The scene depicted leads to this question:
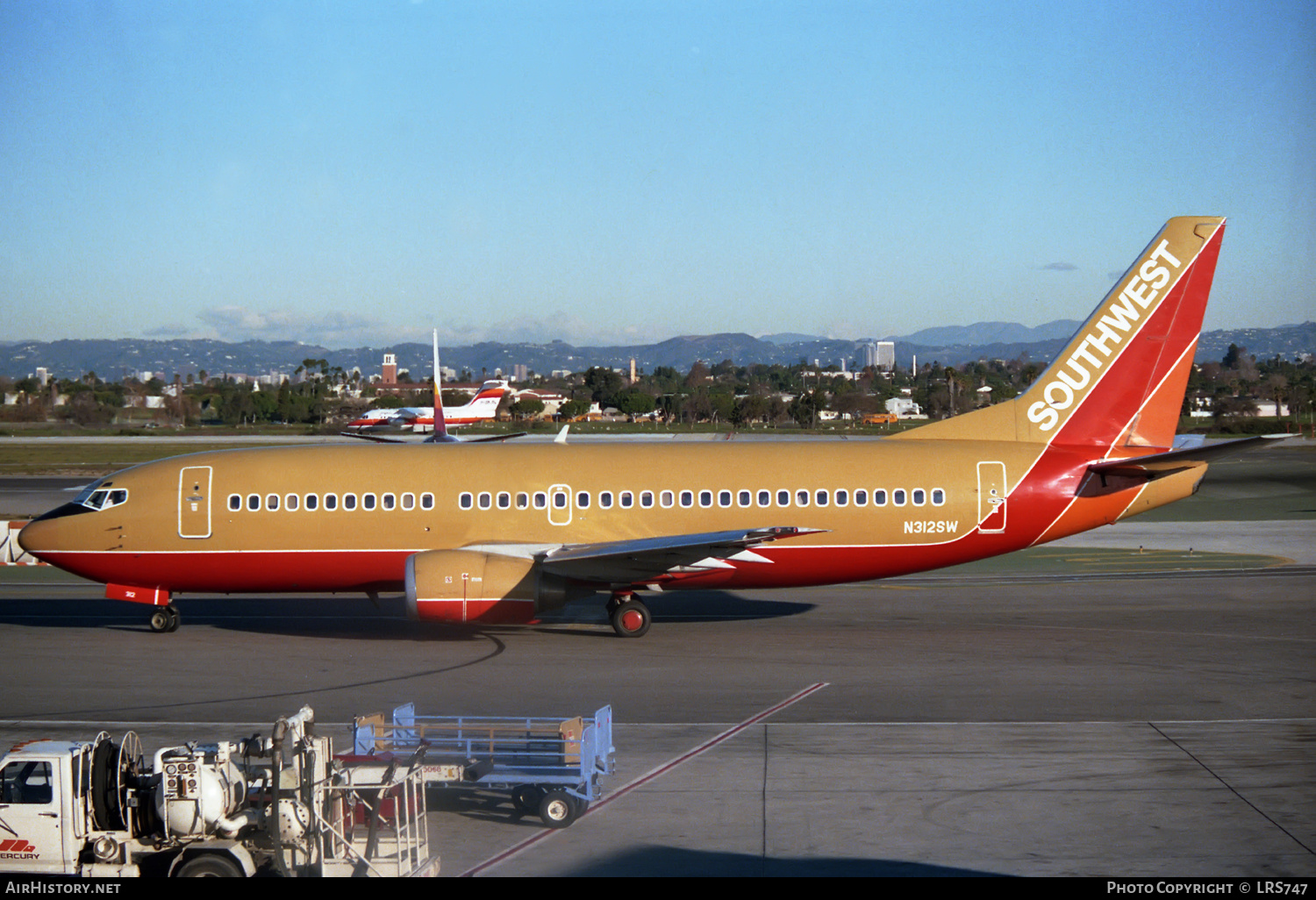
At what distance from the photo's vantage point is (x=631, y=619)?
24328mm

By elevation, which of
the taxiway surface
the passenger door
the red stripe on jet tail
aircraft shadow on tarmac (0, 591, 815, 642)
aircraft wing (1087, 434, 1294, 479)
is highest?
the red stripe on jet tail

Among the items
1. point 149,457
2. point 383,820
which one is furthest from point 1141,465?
point 149,457

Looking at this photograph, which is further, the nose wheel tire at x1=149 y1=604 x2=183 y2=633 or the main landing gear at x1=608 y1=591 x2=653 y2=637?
the nose wheel tire at x1=149 y1=604 x2=183 y2=633

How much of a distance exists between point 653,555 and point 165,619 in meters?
11.4

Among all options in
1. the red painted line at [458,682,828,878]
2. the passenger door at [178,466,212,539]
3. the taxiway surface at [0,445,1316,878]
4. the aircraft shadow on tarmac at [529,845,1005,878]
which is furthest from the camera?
the passenger door at [178,466,212,539]

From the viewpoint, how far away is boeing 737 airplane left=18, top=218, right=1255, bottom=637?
24641mm

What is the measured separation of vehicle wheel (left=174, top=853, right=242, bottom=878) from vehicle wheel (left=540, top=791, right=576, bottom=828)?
3.59 m

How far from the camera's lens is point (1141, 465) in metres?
24.3

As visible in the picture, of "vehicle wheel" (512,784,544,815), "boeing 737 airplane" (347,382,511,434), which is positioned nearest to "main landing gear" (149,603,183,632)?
"vehicle wheel" (512,784,544,815)

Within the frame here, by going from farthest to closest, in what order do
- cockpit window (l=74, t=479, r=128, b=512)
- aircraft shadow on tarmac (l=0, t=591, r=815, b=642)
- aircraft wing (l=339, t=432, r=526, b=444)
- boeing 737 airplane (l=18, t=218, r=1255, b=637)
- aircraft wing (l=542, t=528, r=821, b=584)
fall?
1. aircraft wing (l=339, t=432, r=526, b=444)
2. aircraft shadow on tarmac (l=0, t=591, r=815, b=642)
3. cockpit window (l=74, t=479, r=128, b=512)
4. boeing 737 airplane (l=18, t=218, r=1255, b=637)
5. aircraft wing (l=542, t=528, r=821, b=584)

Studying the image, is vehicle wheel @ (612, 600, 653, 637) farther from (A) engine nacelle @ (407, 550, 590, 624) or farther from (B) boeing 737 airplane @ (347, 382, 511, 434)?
(B) boeing 737 airplane @ (347, 382, 511, 434)

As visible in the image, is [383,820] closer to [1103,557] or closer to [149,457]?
[1103,557]

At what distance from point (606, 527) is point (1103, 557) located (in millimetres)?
19031

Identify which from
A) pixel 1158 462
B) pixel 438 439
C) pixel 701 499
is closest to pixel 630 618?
pixel 701 499
